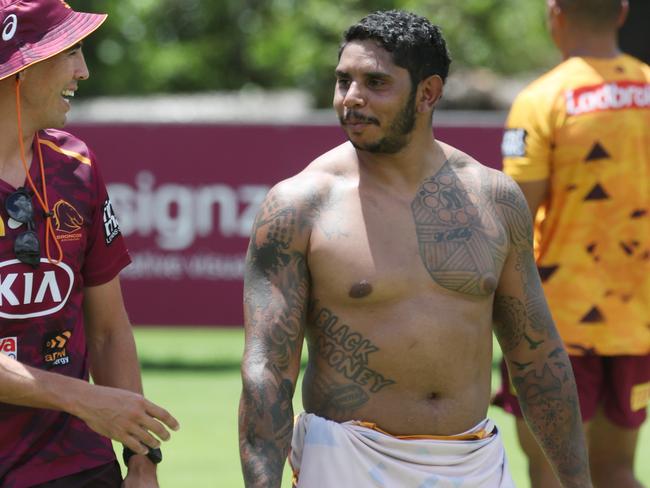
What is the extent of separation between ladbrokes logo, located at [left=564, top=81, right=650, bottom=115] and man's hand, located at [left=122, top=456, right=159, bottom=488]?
266 centimetres

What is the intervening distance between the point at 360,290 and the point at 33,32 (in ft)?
3.76

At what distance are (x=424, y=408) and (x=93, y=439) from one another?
3.08ft

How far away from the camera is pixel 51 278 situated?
12.8 ft

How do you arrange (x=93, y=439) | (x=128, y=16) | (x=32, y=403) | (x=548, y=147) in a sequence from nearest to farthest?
(x=32, y=403) → (x=93, y=439) → (x=548, y=147) → (x=128, y=16)

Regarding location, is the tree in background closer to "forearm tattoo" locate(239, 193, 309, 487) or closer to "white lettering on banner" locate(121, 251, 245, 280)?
"white lettering on banner" locate(121, 251, 245, 280)

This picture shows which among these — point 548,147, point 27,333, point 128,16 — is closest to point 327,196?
point 27,333

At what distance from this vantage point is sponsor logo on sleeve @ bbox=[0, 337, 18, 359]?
380 cm

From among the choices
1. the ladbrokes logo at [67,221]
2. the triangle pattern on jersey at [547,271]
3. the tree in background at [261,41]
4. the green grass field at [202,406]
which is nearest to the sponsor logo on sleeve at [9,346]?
the ladbrokes logo at [67,221]

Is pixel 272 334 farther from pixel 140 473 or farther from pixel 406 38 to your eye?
pixel 406 38

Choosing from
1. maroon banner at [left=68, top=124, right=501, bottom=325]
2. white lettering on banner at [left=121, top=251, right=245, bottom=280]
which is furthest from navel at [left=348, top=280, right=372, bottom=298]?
white lettering on banner at [left=121, top=251, right=245, bottom=280]

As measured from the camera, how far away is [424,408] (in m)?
4.15

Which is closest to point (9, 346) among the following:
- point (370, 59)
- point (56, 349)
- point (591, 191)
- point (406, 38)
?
point (56, 349)

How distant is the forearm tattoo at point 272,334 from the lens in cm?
401

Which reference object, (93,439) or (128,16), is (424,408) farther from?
(128,16)
